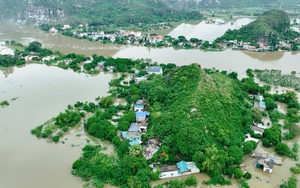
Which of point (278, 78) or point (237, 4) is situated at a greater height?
point (237, 4)

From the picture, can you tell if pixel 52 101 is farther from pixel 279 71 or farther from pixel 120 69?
pixel 279 71

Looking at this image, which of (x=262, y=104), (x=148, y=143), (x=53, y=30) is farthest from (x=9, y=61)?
(x=262, y=104)

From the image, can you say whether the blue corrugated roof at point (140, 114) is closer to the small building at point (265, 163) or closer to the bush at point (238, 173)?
the bush at point (238, 173)

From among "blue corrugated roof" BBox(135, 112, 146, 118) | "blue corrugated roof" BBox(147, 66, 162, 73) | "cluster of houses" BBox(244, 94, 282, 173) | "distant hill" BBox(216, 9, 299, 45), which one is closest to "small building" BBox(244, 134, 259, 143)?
"cluster of houses" BBox(244, 94, 282, 173)

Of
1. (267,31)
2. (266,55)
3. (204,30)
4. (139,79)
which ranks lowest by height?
(139,79)

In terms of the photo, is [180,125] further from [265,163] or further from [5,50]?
[5,50]
